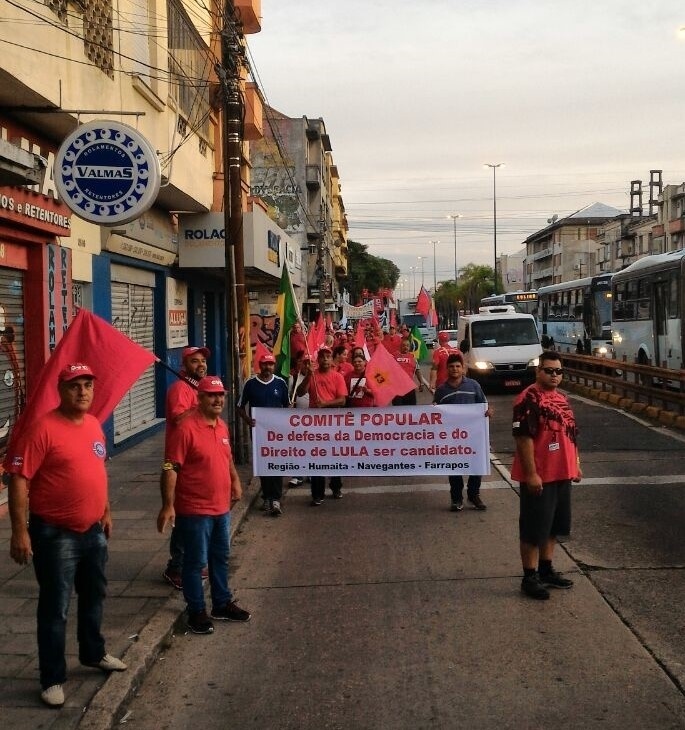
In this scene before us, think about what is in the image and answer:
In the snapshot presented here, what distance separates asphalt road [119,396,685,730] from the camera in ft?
15.4

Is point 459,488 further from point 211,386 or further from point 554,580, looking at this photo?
point 211,386

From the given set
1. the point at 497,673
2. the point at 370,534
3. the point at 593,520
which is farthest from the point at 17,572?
the point at 593,520

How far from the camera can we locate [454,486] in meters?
9.69

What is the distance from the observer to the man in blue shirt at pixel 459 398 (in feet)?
31.7

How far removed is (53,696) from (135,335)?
1172 centimetres

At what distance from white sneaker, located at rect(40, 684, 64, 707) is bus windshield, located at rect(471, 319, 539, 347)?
20.4 meters

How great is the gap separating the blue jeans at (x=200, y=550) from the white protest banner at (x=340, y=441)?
3.50m

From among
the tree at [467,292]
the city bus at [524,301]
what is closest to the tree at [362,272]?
the tree at [467,292]

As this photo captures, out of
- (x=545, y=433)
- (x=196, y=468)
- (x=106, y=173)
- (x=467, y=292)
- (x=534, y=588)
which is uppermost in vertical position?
(x=467, y=292)

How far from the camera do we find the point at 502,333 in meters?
24.5

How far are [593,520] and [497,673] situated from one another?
422 centimetres

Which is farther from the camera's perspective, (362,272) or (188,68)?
(362,272)

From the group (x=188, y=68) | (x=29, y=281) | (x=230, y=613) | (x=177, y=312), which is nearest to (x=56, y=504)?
(x=230, y=613)

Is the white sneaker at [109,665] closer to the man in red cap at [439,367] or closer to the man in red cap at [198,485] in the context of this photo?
the man in red cap at [198,485]
